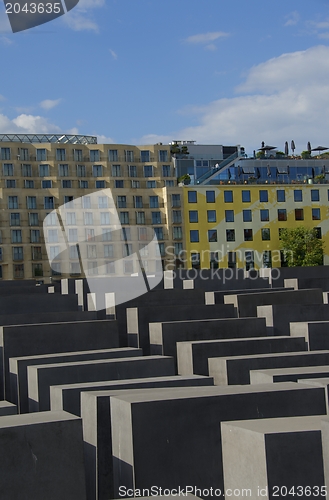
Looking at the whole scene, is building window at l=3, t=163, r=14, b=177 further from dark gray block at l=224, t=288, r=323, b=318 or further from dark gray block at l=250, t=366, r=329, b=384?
dark gray block at l=250, t=366, r=329, b=384

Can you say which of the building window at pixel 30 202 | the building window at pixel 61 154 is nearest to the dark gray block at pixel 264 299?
the building window at pixel 30 202

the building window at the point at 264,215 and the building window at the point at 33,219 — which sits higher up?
the building window at the point at 33,219

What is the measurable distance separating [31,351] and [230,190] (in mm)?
56528

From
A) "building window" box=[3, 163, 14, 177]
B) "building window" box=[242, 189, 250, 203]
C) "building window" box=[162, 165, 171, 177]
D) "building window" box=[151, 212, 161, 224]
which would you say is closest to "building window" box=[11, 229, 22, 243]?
"building window" box=[3, 163, 14, 177]

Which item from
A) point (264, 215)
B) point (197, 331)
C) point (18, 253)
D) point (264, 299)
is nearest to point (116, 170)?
point (18, 253)

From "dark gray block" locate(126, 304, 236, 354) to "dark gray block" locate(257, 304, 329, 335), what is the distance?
68.3 inches

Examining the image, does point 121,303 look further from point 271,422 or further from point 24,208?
point 24,208

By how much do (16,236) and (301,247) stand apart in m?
27.4

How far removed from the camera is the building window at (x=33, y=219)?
73.3 m

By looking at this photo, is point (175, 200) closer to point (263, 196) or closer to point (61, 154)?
point (263, 196)

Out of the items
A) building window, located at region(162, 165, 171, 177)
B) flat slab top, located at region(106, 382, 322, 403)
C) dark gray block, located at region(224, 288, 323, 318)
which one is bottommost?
flat slab top, located at region(106, 382, 322, 403)

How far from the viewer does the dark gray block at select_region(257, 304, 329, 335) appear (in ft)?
69.5

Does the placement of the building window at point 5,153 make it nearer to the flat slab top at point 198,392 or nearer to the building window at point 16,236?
the building window at point 16,236

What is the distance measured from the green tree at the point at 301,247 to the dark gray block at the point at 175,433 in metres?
63.0
